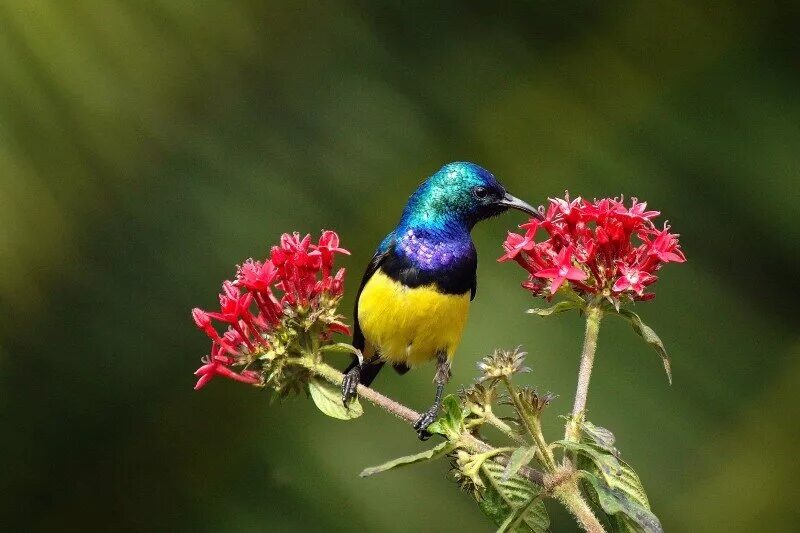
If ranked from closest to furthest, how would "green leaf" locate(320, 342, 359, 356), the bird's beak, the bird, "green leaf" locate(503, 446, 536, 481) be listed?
"green leaf" locate(503, 446, 536, 481) < "green leaf" locate(320, 342, 359, 356) < the bird's beak < the bird

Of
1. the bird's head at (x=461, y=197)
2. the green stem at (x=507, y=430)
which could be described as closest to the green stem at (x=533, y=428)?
the green stem at (x=507, y=430)

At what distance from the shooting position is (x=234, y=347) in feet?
6.25

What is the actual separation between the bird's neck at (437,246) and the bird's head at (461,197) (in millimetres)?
17

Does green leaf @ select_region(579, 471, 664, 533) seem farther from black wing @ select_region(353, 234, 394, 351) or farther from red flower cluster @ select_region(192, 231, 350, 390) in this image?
black wing @ select_region(353, 234, 394, 351)

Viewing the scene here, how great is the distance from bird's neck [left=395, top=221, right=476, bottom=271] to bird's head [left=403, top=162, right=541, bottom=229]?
17 millimetres

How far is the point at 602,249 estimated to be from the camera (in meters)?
1.80

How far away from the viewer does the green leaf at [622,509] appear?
1.51m

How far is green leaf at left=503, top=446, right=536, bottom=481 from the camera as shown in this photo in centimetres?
143

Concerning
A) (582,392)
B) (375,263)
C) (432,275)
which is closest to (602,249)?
(582,392)

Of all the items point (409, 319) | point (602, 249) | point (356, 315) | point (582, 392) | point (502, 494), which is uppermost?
point (602, 249)

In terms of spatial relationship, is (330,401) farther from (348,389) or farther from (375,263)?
(375,263)

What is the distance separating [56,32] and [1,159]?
39cm

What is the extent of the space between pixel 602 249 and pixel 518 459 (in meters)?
0.48

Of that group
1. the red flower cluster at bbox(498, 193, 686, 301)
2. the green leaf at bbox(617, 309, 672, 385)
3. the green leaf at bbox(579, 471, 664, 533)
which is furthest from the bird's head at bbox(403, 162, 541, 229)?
the green leaf at bbox(579, 471, 664, 533)
